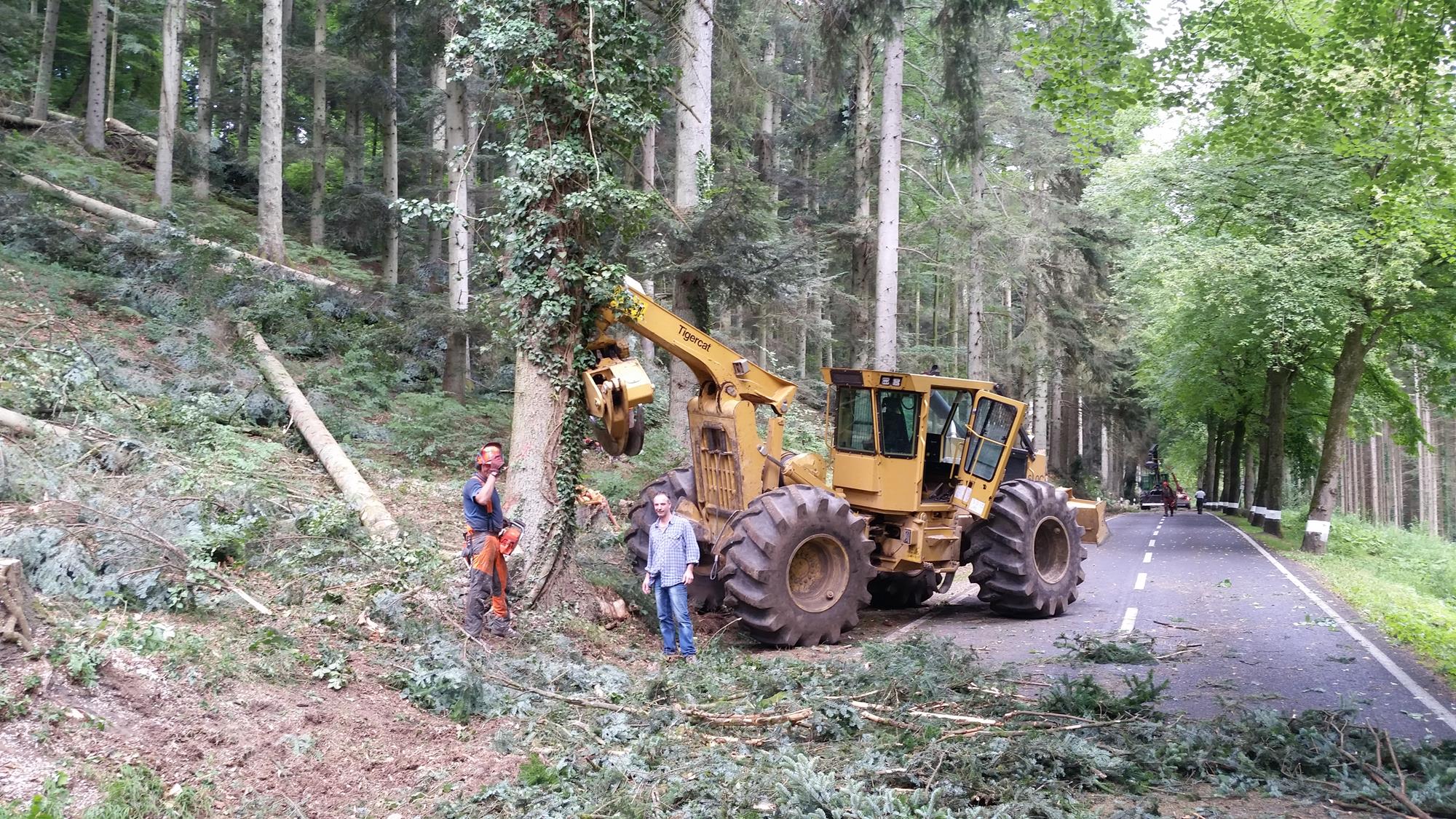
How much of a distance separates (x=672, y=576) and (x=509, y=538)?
1.48 meters

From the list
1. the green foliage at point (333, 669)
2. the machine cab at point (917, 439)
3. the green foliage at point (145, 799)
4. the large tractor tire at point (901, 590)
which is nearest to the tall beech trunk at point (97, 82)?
the machine cab at point (917, 439)

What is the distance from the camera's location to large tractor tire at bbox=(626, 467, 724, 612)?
10.1 m

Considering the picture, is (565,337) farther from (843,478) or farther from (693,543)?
(843,478)

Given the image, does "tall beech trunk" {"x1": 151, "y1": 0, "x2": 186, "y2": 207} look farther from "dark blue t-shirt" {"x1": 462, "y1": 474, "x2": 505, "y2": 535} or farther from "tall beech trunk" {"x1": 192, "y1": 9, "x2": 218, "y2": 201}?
"dark blue t-shirt" {"x1": 462, "y1": 474, "x2": 505, "y2": 535}

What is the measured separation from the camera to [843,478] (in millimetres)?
11250

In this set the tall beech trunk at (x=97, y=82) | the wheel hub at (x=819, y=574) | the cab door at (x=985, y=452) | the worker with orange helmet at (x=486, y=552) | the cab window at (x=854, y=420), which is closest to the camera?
the worker with orange helmet at (x=486, y=552)

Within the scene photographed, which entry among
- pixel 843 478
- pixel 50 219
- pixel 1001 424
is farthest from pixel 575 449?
pixel 50 219

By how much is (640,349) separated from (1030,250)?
902cm

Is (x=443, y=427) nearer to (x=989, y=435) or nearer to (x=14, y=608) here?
(x=989, y=435)

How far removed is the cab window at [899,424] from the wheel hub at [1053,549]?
2.37 m

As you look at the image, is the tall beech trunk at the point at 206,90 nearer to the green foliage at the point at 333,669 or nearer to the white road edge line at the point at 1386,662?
the green foliage at the point at 333,669

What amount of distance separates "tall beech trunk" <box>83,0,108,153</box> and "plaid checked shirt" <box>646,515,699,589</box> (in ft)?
77.1

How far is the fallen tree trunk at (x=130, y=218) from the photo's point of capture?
703 inches

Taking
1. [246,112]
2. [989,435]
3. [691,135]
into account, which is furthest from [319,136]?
[989,435]
